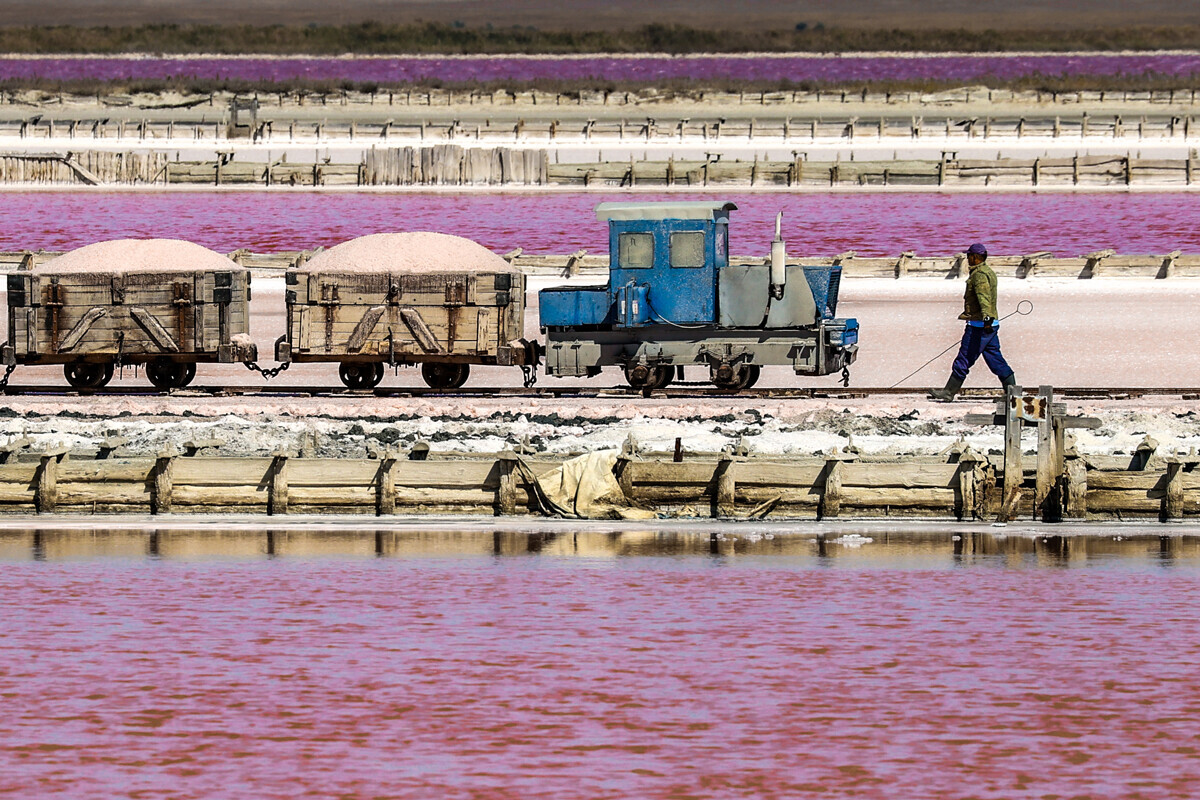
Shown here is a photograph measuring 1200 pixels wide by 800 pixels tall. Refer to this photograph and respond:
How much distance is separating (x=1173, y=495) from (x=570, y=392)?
1027cm

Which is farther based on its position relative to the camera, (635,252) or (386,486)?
(635,252)

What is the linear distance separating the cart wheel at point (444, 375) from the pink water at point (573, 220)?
17436mm

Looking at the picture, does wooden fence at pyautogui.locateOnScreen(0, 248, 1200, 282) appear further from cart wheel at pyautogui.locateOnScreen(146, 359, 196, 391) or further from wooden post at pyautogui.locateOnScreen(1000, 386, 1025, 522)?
wooden post at pyautogui.locateOnScreen(1000, 386, 1025, 522)

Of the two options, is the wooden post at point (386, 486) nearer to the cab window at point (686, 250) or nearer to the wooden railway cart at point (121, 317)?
the cab window at point (686, 250)

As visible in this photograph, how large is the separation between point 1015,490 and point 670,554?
3.73m

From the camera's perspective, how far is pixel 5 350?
30469 millimetres

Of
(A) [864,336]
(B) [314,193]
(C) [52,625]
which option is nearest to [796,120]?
(B) [314,193]

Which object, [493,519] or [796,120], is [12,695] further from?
[796,120]

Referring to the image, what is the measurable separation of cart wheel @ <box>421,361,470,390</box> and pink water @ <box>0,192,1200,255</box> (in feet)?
57.2

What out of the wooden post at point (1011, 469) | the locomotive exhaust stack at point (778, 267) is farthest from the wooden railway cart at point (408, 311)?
the wooden post at point (1011, 469)

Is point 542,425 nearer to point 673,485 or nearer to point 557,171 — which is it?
point 673,485

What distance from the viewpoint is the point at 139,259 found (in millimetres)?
31062

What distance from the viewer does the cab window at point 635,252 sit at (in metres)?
28.9

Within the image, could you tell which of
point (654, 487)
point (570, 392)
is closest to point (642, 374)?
point (570, 392)
